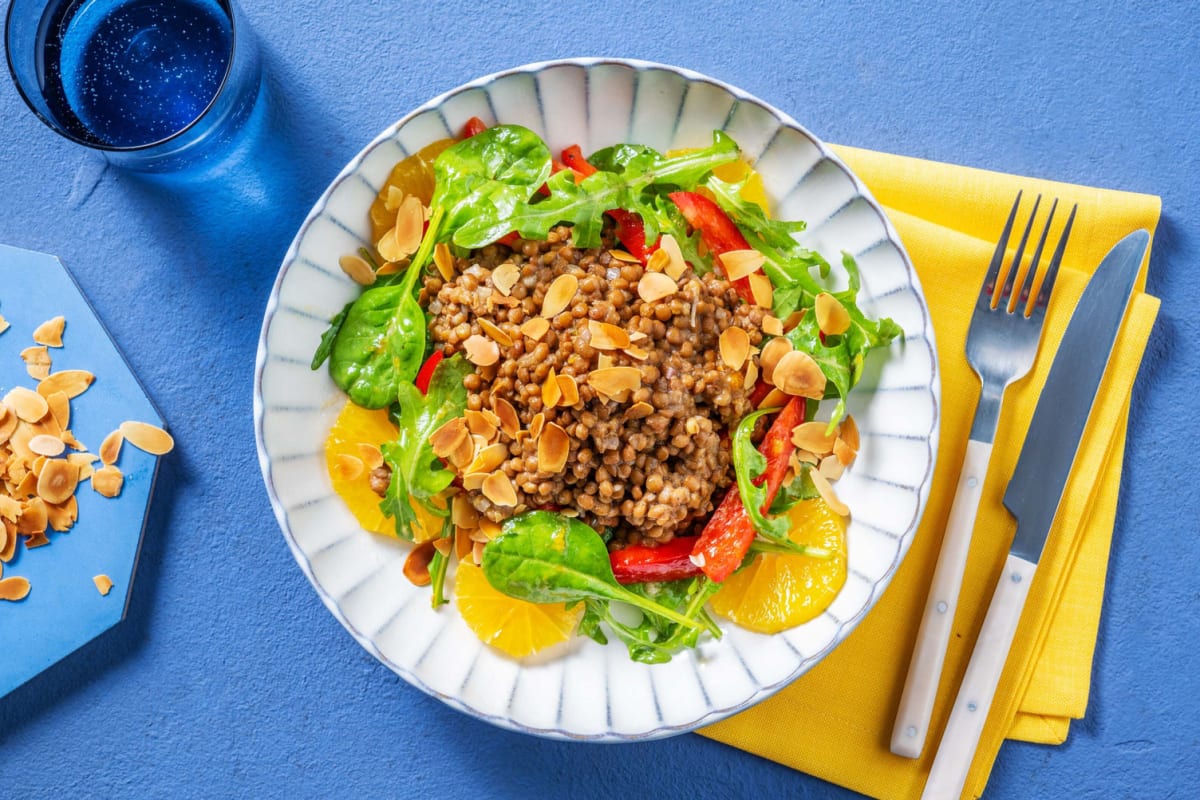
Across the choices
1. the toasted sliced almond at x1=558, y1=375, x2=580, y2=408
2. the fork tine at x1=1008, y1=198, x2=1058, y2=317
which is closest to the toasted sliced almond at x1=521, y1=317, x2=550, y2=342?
the toasted sliced almond at x1=558, y1=375, x2=580, y2=408

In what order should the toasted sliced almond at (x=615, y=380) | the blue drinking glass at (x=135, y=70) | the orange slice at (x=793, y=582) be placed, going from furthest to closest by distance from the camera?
the blue drinking glass at (x=135, y=70) → the orange slice at (x=793, y=582) → the toasted sliced almond at (x=615, y=380)

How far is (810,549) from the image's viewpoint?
77.4 inches

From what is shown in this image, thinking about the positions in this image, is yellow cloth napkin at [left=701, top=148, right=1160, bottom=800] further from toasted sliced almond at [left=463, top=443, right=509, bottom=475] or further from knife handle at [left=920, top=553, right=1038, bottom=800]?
toasted sliced almond at [left=463, top=443, right=509, bottom=475]

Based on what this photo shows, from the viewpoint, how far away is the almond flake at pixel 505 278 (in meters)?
1.92

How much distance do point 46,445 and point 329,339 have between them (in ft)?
3.15

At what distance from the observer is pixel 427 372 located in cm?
198

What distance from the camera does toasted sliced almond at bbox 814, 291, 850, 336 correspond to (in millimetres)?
1936

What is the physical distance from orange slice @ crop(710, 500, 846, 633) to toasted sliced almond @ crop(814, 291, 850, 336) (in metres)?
0.41

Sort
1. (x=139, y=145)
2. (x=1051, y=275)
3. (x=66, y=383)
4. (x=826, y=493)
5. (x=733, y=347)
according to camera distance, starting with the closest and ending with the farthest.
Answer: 1. (x=733, y=347)
2. (x=826, y=493)
3. (x=1051, y=275)
4. (x=139, y=145)
5. (x=66, y=383)

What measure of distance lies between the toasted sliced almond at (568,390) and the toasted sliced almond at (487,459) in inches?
7.0

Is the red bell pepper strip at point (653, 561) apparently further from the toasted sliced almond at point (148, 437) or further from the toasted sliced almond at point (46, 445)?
the toasted sliced almond at point (46, 445)

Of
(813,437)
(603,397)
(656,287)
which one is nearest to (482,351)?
(603,397)

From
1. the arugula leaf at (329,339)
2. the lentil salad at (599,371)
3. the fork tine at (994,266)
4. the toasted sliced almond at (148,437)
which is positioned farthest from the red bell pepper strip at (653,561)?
the toasted sliced almond at (148,437)

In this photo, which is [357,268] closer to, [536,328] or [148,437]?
[536,328]
